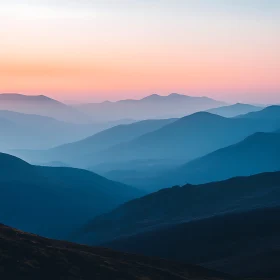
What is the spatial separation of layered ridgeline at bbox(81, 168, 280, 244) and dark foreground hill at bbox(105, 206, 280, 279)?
26.1 metres

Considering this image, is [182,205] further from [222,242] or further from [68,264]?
[68,264]

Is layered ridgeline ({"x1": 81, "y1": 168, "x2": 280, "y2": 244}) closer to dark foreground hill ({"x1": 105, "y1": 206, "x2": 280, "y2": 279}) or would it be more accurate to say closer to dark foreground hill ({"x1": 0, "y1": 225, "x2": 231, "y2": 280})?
dark foreground hill ({"x1": 105, "y1": 206, "x2": 280, "y2": 279})

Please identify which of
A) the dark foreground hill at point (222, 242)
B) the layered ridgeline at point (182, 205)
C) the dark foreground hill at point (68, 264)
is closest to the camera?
the dark foreground hill at point (68, 264)

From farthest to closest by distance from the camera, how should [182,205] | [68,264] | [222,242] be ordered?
[182,205]
[222,242]
[68,264]

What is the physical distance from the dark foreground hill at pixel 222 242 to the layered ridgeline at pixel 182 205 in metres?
26.1

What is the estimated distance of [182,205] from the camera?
186250 millimetres

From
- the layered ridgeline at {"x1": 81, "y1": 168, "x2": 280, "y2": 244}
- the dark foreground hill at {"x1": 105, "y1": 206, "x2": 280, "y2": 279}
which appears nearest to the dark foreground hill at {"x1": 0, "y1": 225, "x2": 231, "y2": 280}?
the dark foreground hill at {"x1": 105, "y1": 206, "x2": 280, "y2": 279}

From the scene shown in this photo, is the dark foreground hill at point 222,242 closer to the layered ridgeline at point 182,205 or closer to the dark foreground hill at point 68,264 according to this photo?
the dark foreground hill at point 68,264

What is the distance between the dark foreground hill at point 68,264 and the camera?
55.7 m

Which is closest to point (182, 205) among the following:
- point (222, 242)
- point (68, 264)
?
point (222, 242)

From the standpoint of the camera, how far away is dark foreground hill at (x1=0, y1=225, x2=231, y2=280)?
55.7 meters

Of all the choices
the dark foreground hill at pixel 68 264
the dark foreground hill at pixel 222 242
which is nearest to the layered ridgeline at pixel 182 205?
the dark foreground hill at pixel 222 242

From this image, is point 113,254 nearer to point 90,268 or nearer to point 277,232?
point 90,268

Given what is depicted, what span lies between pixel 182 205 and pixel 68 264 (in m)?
129
